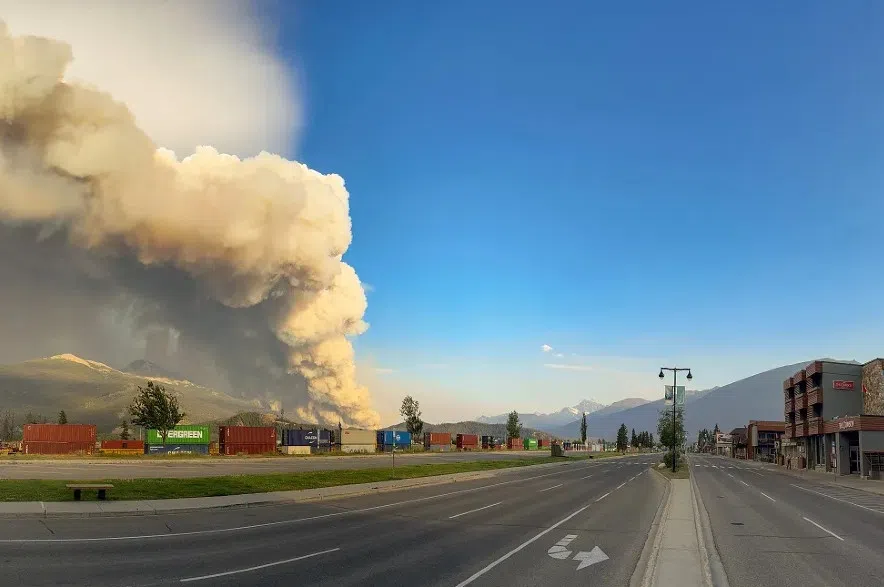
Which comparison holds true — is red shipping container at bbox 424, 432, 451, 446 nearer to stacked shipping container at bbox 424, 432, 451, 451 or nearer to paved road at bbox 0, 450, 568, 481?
stacked shipping container at bbox 424, 432, 451, 451

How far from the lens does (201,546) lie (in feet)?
47.8

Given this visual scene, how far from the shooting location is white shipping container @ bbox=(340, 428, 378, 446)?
95512mm

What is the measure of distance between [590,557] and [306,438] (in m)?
75.6

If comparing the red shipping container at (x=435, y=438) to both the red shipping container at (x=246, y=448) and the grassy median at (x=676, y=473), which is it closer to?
the red shipping container at (x=246, y=448)

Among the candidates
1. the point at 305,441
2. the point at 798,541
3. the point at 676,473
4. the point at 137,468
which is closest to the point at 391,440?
the point at 305,441

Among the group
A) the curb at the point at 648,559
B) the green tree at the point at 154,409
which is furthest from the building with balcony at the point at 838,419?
the green tree at the point at 154,409

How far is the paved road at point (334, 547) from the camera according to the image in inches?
458

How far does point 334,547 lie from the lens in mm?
14922

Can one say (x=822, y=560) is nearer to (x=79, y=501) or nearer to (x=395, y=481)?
(x=79, y=501)

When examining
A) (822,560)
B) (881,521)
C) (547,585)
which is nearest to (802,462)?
(881,521)

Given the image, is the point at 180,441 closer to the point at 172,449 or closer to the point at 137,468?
the point at 172,449

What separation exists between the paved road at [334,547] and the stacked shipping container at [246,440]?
55.0m

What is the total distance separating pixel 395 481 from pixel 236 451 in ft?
150

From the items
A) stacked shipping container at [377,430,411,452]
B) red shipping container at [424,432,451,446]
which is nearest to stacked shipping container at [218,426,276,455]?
stacked shipping container at [377,430,411,452]
